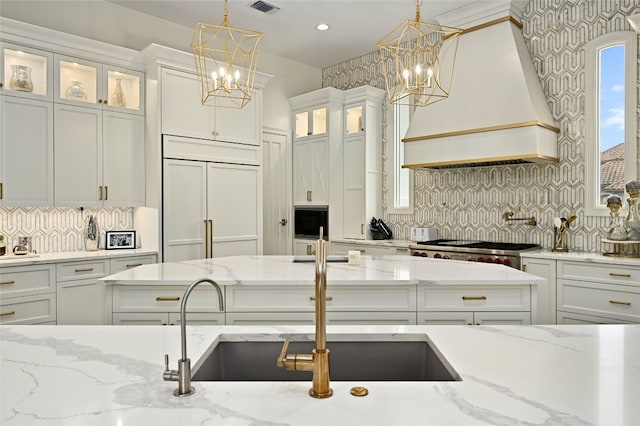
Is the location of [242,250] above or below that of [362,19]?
below

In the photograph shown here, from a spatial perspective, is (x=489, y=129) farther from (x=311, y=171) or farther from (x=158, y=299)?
(x=158, y=299)

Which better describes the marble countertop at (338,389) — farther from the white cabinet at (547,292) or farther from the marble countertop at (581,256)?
the white cabinet at (547,292)

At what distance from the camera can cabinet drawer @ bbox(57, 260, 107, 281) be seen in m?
3.54

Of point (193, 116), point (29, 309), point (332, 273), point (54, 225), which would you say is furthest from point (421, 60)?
point (29, 309)

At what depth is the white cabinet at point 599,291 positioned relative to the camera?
314 cm

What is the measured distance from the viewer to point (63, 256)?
3.60m

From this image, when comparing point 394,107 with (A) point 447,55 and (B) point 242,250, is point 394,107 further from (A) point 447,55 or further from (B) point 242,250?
(B) point 242,250

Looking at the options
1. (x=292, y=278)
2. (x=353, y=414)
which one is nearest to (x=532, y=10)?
(x=292, y=278)

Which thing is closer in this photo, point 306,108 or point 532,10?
point 532,10

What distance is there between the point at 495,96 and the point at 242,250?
9.75ft

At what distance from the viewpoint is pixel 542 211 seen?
4145 mm

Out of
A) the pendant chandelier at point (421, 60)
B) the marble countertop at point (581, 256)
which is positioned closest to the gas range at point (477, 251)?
the marble countertop at point (581, 256)

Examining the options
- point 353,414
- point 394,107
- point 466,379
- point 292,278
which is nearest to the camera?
point 353,414

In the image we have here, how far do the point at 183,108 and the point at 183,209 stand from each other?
99 centimetres
